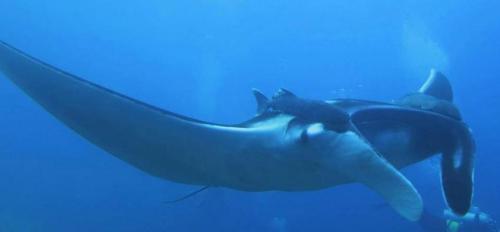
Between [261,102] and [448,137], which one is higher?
[448,137]

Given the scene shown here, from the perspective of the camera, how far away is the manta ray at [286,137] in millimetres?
2029

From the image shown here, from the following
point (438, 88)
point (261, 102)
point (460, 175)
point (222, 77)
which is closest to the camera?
point (460, 175)

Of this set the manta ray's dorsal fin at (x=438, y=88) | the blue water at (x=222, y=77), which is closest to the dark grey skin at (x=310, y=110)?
the manta ray's dorsal fin at (x=438, y=88)

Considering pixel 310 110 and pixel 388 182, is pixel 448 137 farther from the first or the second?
pixel 310 110

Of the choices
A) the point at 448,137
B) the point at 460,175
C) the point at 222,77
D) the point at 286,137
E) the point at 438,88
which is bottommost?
the point at 286,137

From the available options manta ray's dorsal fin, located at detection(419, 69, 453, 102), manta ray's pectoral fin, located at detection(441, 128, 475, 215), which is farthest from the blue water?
manta ray's pectoral fin, located at detection(441, 128, 475, 215)

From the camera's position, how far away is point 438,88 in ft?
11.2

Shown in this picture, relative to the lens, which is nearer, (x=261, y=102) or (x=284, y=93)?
(x=284, y=93)

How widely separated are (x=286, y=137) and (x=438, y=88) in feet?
5.52

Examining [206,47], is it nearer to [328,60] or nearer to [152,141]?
[328,60]

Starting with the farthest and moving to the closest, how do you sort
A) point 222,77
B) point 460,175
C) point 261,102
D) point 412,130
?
point 222,77 < point 261,102 < point 412,130 < point 460,175

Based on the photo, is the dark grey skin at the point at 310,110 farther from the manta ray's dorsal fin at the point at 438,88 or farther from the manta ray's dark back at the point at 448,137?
the manta ray's dorsal fin at the point at 438,88

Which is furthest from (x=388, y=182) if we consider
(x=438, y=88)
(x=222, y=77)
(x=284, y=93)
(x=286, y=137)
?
(x=222, y=77)

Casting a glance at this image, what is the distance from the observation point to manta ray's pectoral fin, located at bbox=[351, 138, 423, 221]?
6.42ft
